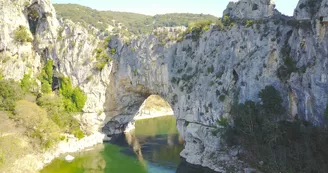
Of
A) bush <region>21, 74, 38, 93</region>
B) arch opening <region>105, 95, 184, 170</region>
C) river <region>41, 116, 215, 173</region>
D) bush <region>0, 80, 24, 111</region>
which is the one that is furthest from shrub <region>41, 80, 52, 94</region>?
arch opening <region>105, 95, 184, 170</region>

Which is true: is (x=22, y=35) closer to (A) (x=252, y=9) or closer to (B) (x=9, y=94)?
(B) (x=9, y=94)

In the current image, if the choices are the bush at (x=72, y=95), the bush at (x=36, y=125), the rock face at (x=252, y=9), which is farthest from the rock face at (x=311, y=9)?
the bush at (x=72, y=95)

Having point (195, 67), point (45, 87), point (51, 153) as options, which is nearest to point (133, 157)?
point (51, 153)

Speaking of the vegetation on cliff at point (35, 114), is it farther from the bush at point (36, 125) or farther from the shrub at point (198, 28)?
the shrub at point (198, 28)

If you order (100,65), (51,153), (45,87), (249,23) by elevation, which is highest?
(249,23)

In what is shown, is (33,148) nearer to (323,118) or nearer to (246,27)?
(246,27)

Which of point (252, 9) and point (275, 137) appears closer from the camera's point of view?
point (275, 137)

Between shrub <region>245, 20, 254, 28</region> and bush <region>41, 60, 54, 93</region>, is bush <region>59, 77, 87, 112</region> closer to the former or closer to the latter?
bush <region>41, 60, 54, 93</region>

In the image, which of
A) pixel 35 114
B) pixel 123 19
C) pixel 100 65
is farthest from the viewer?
pixel 123 19
